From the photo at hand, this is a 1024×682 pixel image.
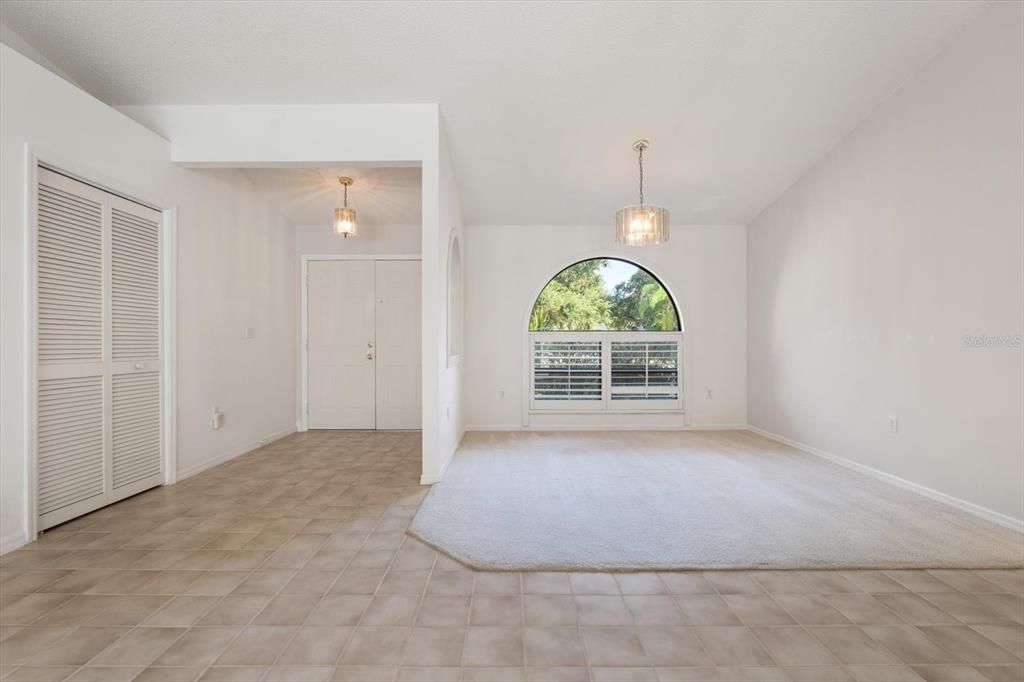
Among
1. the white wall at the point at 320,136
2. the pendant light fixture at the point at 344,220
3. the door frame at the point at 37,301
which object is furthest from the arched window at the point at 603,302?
the door frame at the point at 37,301

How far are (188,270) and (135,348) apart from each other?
2.53 feet

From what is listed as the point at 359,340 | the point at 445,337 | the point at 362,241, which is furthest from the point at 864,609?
the point at 362,241

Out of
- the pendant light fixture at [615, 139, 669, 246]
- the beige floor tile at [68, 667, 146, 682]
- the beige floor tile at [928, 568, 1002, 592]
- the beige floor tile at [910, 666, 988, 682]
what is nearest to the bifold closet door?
the beige floor tile at [68, 667, 146, 682]

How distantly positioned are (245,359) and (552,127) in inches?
139

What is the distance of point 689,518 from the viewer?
275 cm

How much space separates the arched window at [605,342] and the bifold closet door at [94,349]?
3766mm

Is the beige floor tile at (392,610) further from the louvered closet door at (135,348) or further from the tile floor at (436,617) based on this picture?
the louvered closet door at (135,348)

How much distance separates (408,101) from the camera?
3523 mm

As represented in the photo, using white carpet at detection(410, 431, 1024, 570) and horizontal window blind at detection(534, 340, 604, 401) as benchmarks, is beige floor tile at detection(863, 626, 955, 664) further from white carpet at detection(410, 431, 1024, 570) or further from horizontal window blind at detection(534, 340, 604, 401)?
horizontal window blind at detection(534, 340, 604, 401)

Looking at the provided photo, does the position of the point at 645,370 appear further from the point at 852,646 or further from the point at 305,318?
the point at 852,646

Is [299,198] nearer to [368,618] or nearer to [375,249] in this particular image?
[375,249]

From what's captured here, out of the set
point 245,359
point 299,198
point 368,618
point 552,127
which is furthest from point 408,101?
point 368,618

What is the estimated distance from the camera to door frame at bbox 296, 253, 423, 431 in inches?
223

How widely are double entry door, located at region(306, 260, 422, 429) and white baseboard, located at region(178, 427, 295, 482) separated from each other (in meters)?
0.59
